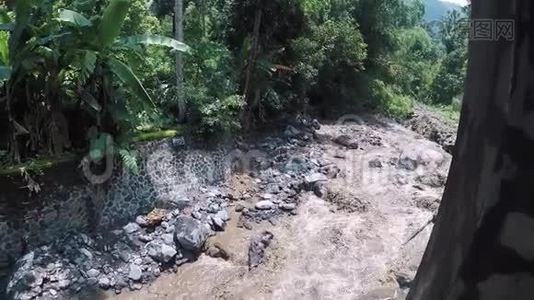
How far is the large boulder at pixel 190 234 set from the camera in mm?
7438

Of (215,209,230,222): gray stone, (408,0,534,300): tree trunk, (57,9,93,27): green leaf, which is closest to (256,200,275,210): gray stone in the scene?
(215,209,230,222): gray stone

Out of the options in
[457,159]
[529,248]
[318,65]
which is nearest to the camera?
[529,248]

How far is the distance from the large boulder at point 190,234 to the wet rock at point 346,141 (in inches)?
187

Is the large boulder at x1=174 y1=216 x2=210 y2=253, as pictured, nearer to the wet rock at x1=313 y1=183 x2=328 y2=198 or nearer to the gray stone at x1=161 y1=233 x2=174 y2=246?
the gray stone at x1=161 y1=233 x2=174 y2=246

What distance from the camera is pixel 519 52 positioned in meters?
1.17

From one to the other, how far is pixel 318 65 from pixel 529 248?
35.8 ft

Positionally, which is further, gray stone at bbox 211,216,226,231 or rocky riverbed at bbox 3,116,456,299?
gray stone at bbox 211,216,226,231

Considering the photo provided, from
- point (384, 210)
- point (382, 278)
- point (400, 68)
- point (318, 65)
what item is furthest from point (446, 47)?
point (382, 278)

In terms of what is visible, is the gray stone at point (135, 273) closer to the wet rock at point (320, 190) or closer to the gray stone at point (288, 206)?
the gray stone at point (288, 206)

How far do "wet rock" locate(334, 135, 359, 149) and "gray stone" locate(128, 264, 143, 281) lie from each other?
606cm

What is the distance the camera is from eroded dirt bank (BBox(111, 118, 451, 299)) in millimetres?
6707

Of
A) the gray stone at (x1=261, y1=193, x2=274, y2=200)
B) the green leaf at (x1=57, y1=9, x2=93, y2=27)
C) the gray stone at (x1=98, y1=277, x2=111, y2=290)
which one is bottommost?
the gray stone at (x1=98, y1=277, x2=111, y2=290)

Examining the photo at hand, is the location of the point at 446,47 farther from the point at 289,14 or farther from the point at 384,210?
the point at 384,210
